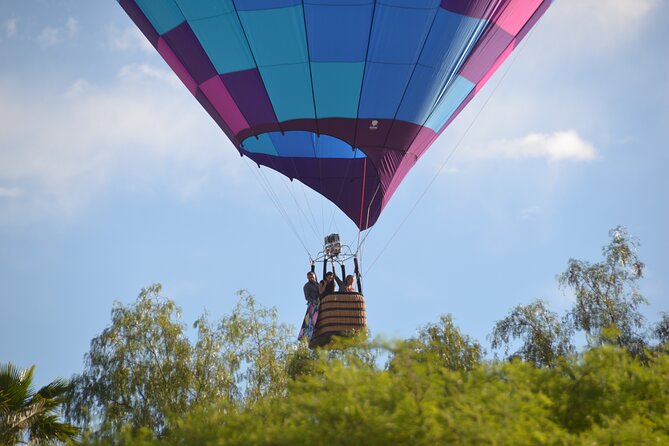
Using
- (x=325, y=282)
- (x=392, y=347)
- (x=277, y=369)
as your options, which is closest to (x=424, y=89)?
(x=325, y=282)

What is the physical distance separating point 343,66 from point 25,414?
7.06m

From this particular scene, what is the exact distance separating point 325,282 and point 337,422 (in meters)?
6.62

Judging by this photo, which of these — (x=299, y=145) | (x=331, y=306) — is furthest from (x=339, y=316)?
(x=299, y=145)

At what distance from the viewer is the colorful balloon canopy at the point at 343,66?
40.7 feet

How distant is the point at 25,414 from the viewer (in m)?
12.7

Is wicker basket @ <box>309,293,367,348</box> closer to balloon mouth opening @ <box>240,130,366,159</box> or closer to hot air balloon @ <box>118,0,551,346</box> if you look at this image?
hot air balloon @ <box>118,0,551,346</box>

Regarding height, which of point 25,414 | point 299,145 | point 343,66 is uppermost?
point 343,66

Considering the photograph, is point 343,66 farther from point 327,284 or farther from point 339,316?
point 339,316

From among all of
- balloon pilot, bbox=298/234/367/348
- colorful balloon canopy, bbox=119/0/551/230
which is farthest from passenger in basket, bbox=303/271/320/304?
colorful balloon canopy, bbox=119/0/551/230

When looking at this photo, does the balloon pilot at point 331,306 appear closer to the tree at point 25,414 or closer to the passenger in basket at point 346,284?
the passenger in basket at point 346,284

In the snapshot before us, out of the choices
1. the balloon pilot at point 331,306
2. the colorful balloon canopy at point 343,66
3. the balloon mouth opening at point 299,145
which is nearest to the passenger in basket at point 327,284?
the balloon pilot at point 331,306

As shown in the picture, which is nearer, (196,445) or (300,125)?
(196,445)

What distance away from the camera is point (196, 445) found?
5.08 metres

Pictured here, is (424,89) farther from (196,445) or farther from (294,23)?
→ (196,445)
